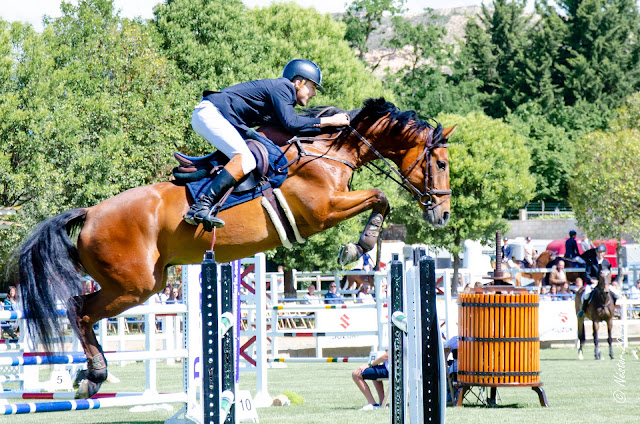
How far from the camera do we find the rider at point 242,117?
589 cm

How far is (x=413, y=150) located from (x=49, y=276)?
2.73 meters

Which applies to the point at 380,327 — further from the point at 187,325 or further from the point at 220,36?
the point at 220,36

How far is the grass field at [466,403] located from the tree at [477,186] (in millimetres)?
19165

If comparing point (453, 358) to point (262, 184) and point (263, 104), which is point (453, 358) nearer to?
point (262, 184)

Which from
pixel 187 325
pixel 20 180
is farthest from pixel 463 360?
pixel 20 180

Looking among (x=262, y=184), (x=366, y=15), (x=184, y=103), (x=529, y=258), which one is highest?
(x=366, y=15)

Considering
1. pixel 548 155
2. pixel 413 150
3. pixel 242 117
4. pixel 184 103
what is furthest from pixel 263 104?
pixel 548 155

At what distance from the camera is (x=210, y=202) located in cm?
588

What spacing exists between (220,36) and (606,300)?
52.2ft

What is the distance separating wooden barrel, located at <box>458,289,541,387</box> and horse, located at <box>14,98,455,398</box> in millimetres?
2473

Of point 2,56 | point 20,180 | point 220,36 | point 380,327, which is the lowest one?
point 380,327

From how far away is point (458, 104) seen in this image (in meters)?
49.1

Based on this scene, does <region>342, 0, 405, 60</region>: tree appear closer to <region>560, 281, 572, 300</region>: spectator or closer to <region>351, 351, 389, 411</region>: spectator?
<region>560, 281, 572, 300</region>: spectator

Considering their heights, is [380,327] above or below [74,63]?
below
